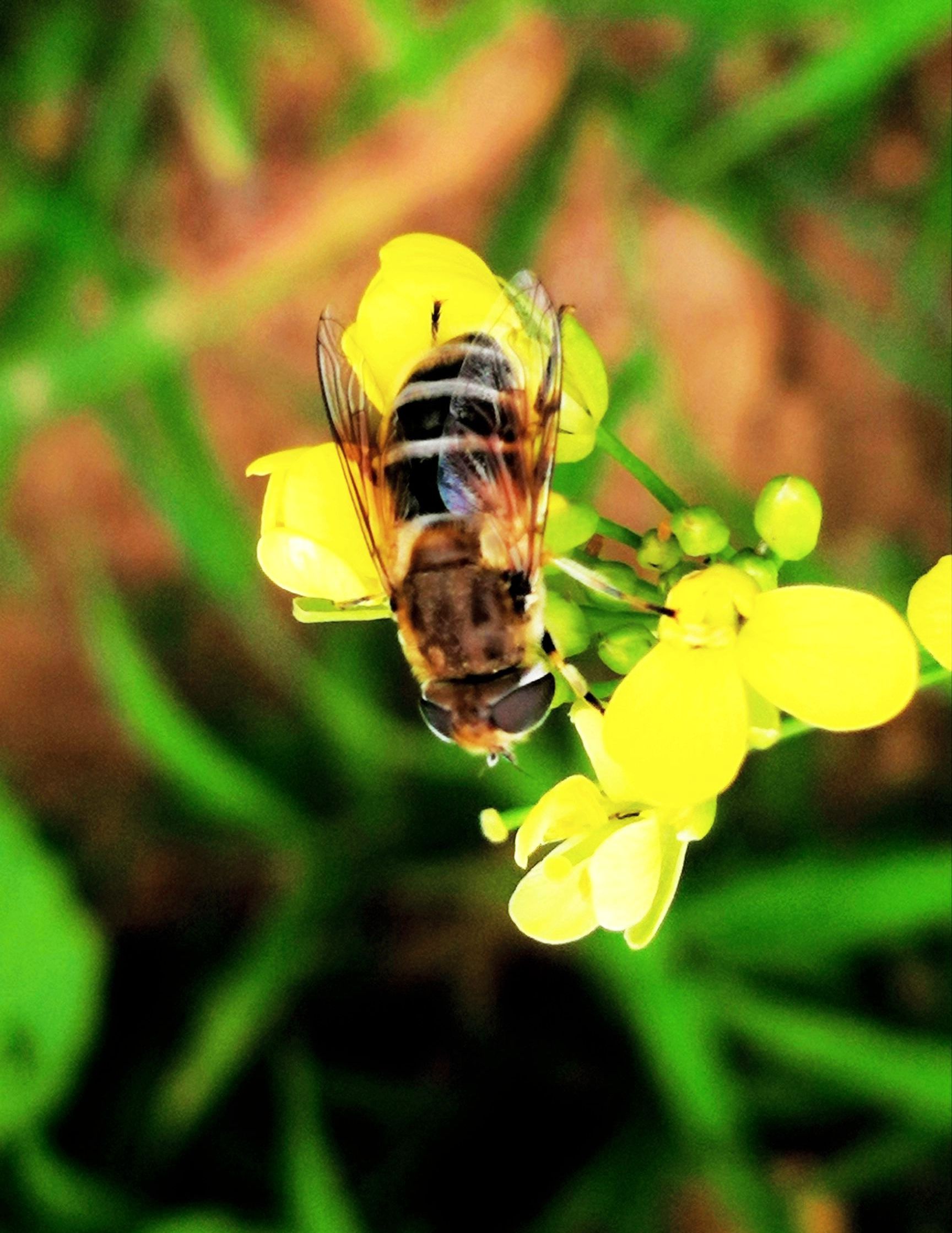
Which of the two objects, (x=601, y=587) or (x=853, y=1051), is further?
(x=853, y=1051)

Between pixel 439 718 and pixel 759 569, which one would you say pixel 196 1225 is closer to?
pixel 439 718

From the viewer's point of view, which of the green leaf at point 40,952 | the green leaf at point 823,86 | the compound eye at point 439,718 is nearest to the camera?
the compound eye at point 439,718

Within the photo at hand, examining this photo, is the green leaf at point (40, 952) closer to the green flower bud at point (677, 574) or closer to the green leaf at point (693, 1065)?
the green leaf at point (693, 1065)

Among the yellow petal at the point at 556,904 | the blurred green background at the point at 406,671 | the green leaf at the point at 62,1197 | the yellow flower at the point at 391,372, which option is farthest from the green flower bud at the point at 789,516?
the green leaf at the point at 62,1197

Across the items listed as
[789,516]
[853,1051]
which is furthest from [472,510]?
[853,1051]

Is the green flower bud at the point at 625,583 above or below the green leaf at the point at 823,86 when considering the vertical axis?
below

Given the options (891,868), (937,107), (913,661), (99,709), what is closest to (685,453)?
(891,868)
